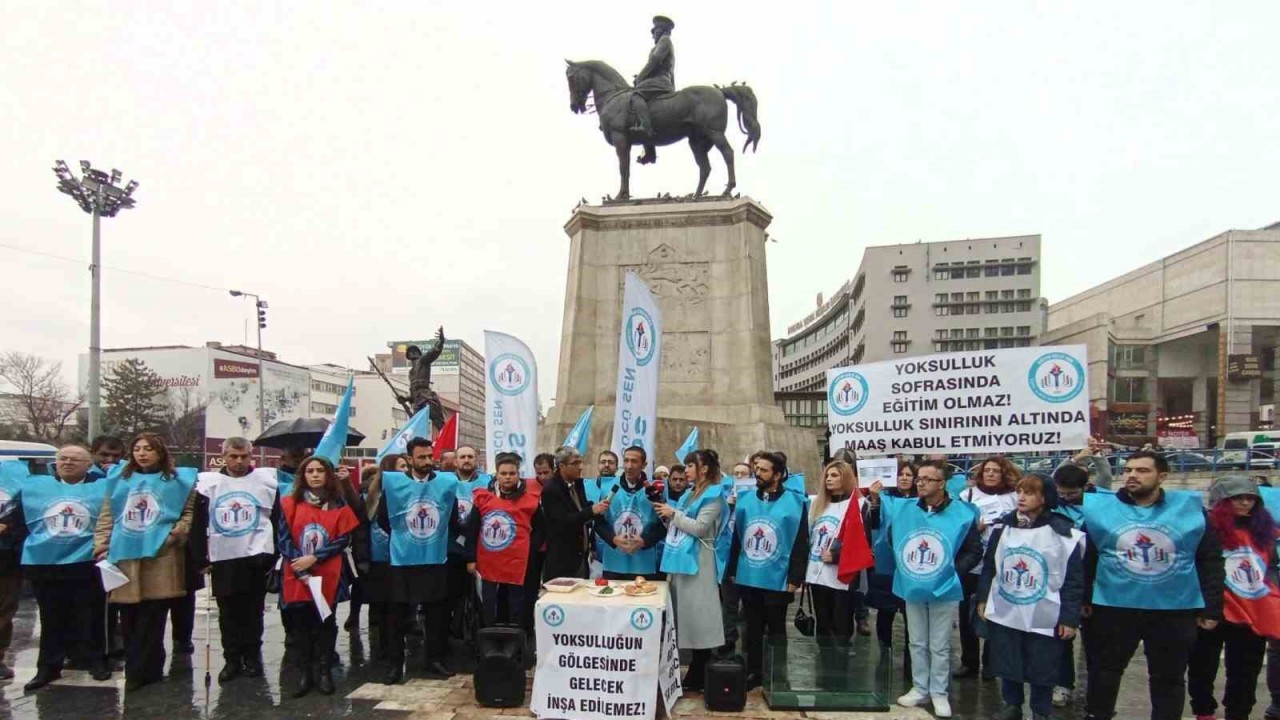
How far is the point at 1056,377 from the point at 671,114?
9.83 meters

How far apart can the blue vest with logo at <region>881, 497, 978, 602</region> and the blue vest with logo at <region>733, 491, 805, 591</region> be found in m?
0.79

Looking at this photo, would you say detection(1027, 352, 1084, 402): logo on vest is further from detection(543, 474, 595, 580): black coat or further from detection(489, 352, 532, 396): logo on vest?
detection(489, 352, 532, 396): logo on vest

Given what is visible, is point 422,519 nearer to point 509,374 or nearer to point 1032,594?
point 509,374

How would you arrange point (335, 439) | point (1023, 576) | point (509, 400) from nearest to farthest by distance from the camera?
point (1023, 576) → point (335, 439) → point (509, 400)

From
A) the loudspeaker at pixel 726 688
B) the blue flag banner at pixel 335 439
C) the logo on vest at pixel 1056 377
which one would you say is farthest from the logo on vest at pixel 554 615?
the logo on vest at pixel 1056 377

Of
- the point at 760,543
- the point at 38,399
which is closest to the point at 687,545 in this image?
the point at 760,543

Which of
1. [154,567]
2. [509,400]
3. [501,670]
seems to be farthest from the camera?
[509,400]

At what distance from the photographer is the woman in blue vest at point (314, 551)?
20.1ft

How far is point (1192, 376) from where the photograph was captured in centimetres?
6481

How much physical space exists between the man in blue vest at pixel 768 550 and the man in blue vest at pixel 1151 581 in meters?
2.01

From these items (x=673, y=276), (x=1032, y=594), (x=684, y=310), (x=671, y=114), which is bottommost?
(x=1032, y=594)

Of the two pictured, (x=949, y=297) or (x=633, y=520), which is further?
(x=949, y=297)

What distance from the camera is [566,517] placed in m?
6.49

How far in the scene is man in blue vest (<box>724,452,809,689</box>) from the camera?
6078 mm
